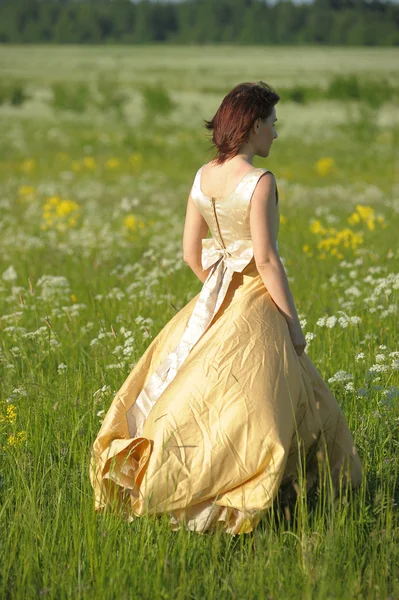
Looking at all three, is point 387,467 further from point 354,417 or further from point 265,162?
point 265,162

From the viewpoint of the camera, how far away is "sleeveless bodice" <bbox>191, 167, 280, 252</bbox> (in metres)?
3.29

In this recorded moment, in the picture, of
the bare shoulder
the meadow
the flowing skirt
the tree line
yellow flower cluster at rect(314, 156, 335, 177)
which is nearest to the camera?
the meadow

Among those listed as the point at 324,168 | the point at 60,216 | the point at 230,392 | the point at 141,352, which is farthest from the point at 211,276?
the point at 324,168

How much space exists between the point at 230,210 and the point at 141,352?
151 cm

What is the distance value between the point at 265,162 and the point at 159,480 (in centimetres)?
1555

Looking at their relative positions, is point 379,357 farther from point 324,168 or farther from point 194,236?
point 324,168

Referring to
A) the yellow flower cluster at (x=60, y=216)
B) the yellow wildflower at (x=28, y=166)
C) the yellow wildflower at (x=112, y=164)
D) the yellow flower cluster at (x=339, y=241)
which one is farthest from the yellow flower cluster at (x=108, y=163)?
the yellow flower cluster at (x=339, y=241)

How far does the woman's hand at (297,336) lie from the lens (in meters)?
3.36

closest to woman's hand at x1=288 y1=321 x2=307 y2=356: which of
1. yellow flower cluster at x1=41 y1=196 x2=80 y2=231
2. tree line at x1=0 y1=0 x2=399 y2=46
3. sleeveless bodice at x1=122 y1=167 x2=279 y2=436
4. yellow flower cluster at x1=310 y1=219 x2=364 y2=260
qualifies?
sleeveless bodice at x1=122 y1=167 x2=279 y2=436

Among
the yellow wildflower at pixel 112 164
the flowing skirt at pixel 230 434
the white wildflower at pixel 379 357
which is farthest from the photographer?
the yellow wildflower at pixel 112 164

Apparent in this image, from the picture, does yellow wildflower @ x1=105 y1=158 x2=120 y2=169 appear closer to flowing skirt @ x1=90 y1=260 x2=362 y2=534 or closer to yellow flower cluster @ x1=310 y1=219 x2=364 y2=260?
yellow flower cluster @ x1=310 y1=219 x2=364 y2=260

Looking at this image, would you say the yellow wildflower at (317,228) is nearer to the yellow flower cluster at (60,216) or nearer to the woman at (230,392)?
the yellow flower cluster at (60,216)

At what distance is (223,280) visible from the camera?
349cm

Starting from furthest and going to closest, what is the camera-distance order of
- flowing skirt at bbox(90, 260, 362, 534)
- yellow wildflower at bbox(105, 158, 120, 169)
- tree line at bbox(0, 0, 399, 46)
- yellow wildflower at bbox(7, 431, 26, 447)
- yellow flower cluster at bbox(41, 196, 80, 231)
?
tree line at bbox(0, 0, 399, 46), yellow wildflower at bbox(105, 158, 120, 169), yellow flower cluster at bbox(41, 196, 80, 231), yellow wildflower at bbox(7, 431, 26, 447), flowing skirt at bbox(90, 260, 362, 534)
